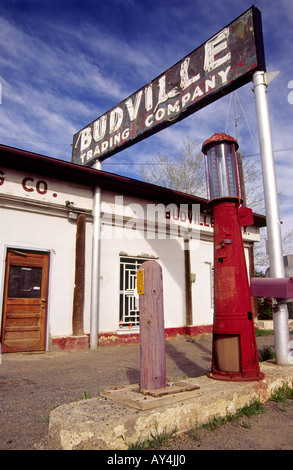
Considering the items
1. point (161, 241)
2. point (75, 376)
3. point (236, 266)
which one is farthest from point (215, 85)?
point (75, 376)

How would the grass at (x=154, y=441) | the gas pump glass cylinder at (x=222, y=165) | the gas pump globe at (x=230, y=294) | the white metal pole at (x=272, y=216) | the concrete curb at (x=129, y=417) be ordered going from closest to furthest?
1. the concrete curb at (x=129, y=417)
2. the grass at (x=154, y=441)
3. the gas pump globe at (x=230, y=294)
4. the gas pump glass cylinder at (x=222, y=165)
5. the white metal pole at (x=272, y=216)

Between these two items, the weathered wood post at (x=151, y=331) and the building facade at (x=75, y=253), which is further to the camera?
the building facade at (x=75, y=253)

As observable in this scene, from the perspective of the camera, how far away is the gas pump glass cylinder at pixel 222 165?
14.3 ft

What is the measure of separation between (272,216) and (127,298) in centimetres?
499

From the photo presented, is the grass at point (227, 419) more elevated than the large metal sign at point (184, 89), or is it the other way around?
the large metal sign at point (184, 89)

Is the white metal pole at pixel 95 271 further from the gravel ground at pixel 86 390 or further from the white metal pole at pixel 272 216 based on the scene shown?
the white metal pole at pixel 272 216

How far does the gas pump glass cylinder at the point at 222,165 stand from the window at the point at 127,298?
16.0ft

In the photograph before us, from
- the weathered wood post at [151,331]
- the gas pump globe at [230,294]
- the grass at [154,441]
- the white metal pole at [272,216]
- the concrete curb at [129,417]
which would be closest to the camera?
the concrete curb at [129,417]

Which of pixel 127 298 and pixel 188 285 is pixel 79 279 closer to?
pixel 127 298

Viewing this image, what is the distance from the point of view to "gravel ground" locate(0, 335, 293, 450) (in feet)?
8.85

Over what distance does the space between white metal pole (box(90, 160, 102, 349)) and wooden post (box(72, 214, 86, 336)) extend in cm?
27

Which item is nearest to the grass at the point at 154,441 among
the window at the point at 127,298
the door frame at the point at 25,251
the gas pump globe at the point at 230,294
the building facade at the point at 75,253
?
the gas pump globe at the point at 230,294

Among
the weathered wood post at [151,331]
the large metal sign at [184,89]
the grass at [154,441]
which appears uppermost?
the large metal sign at [184,89]

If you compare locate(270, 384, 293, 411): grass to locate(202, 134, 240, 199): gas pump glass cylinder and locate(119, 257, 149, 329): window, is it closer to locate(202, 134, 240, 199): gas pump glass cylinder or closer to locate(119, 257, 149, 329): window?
locate(202, 134, 240, 199): gas pump glass cylinder
